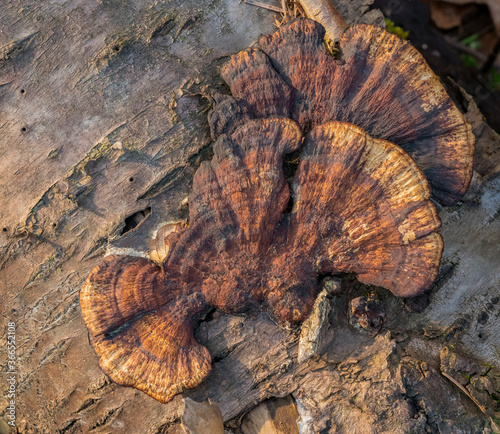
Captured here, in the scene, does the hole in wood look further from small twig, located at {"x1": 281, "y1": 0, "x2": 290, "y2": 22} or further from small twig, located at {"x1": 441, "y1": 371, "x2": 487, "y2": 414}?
small twig, located at {"x1": 441, "y1": 371, "x2": 487, "y2": 414}

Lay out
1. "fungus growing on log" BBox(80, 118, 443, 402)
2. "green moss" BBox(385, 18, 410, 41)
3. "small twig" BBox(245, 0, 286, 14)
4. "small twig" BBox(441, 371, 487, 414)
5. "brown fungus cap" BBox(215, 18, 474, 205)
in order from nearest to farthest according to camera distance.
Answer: "fungus growing on log" BBox(80, 118, 443, 402) → "brown fungus cap" BBox(215, 18, 474, 205) → "small twig" BBox(441, 371, 487, 414) → "small twig" BBox(245, 0, 286, 14) → "green moss" BBox(385, 18, 410, 41)

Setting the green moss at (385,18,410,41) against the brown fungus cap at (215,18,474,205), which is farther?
the green moss at (385,18,410,41)

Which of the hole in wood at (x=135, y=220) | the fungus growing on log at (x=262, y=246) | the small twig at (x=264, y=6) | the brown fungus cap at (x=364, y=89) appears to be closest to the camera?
the fungus growing on log at (x=262, y=246)

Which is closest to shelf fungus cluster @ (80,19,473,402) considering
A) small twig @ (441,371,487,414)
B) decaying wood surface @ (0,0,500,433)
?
decaying wood surface @ (0,0,500,433)

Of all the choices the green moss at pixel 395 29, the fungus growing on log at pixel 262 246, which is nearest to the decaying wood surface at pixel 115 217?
the fungus growing on log at pixel 262 246

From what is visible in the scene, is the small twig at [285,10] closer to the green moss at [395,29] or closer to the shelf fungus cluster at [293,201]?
the shelf fungus cluster at [293,201]

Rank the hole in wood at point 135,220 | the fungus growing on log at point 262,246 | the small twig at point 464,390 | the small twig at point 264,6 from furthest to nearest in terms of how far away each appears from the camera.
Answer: the small twig at point 264,6 < the hole in wood at point 135,220 < the small twig at point 464,390 < the fungus growing on log at point 262,246
